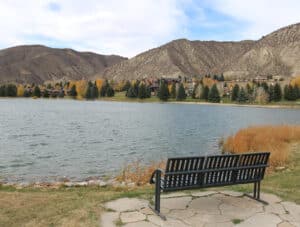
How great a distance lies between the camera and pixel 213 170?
28.4 feet

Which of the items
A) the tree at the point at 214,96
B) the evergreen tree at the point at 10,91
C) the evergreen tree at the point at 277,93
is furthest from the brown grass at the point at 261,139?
the evergreen tree at the point at 10,91

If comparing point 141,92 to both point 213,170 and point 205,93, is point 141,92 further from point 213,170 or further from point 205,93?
point 213,170

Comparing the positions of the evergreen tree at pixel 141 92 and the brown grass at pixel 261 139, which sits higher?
the evergreen tree at pixel 141 92

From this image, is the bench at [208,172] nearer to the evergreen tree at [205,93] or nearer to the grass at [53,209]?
the grass at [53,209]

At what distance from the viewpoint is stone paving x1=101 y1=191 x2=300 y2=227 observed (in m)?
7.77

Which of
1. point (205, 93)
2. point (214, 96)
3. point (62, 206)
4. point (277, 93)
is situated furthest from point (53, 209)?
point (205, 93)

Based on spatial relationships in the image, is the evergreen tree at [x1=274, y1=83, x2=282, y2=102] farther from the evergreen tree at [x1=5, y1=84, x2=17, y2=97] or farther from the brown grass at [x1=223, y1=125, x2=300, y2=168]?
the evergreen tree at [x1=5, y1=84, x2=17, y2=97]

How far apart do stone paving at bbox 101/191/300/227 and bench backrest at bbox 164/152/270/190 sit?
0.66m

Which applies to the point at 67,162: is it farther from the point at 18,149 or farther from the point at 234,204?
the point at 234,204

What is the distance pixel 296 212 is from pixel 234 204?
1582 mm

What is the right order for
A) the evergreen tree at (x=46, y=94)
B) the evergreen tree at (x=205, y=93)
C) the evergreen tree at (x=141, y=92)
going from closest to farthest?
the evergreen tree at (x=205, y=93) → the evergreen tree at (x=141, y=92) → the evergreen tree at (x=46, y=94)

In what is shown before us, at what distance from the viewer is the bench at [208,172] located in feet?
27.1

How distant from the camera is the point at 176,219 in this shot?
7.97m

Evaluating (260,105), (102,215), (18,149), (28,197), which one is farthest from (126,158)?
(260,105)
